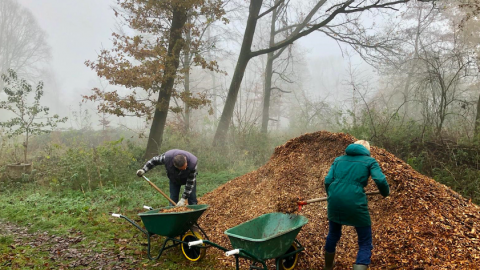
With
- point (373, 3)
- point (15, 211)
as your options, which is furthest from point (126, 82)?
point (373, 3)

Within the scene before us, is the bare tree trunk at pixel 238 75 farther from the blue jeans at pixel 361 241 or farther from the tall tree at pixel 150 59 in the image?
the blue jeans at pixel 361 241

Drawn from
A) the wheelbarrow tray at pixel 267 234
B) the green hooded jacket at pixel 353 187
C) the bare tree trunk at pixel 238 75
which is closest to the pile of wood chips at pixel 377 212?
the wheelbarrow tray at pixel 267 234

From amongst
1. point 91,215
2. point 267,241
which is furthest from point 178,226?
point 91,215

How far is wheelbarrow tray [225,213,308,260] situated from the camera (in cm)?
268

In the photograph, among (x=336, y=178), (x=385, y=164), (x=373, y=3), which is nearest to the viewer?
(x=336, y=178)

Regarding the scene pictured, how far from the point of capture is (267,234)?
3344 mm

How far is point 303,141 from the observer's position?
541cm

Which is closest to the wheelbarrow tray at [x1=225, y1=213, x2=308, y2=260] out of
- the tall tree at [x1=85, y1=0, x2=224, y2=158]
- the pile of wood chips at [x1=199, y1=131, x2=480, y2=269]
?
the pile of wood chips at [x1=199, y1=131, x2=480, y2=269]

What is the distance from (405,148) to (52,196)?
26.9 ft

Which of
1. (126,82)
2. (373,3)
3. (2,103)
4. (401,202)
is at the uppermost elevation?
(373,3)

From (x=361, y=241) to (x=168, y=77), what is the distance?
7326mm

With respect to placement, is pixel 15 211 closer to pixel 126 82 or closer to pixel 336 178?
pixel 126 82

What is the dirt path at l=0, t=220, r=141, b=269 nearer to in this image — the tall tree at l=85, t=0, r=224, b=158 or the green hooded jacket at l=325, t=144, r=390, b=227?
the green hooded jacket at l=325, t=144, r=390, b=227

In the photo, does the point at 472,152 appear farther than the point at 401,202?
Yes
